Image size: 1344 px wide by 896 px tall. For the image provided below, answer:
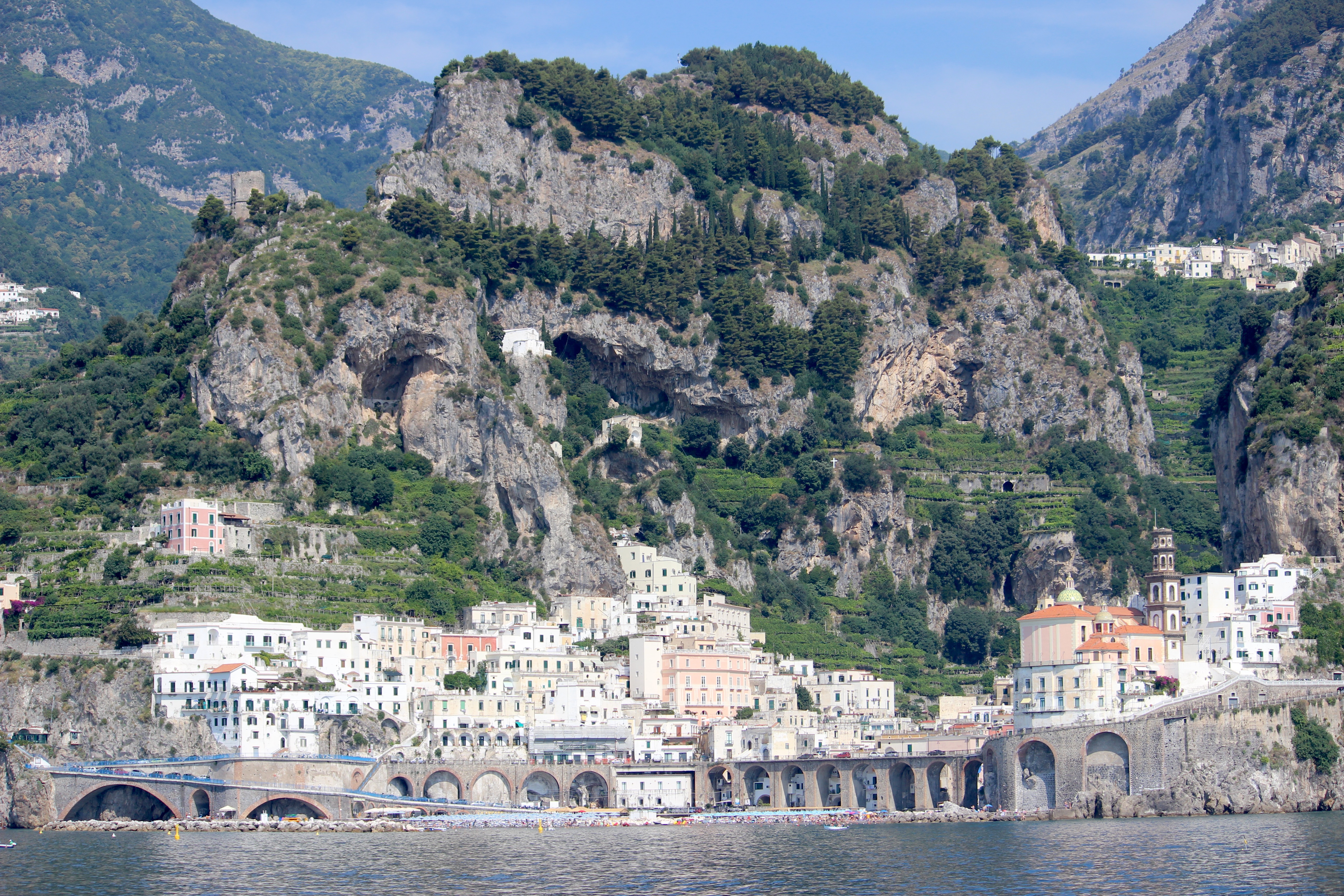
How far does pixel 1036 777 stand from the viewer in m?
99.5

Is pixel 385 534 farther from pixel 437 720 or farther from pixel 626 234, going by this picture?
pixel 626 234

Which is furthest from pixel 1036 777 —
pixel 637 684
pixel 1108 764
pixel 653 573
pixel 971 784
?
pixel 653 573

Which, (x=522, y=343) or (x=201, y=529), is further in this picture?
(x=522, y=343)

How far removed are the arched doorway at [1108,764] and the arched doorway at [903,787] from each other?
35.1 ft

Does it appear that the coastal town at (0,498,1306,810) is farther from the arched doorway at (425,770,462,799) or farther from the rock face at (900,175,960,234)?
the rock face at (900,175,960,234)

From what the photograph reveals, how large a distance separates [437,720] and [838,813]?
22.1m

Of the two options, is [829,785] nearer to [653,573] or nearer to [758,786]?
[758,786]

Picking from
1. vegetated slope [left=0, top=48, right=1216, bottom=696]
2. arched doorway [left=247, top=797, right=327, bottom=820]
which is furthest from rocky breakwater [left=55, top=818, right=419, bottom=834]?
vegetated slope [left=0, top=48, right=1216, bottom=696]

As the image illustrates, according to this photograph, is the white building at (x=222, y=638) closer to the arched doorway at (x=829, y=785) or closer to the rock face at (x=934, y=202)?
the arched doorway at (x=829, y=785)

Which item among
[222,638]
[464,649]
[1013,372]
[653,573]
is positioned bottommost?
[464,649]

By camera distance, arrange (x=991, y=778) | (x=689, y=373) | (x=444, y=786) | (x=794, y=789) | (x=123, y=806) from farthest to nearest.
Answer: (x=689, y=373) → (x=794, y=789) → (x=444, y=786) → (x=991, y=778) → (x=123, y=806)

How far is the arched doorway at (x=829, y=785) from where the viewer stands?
107 m

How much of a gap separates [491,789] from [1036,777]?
2801 centimetres

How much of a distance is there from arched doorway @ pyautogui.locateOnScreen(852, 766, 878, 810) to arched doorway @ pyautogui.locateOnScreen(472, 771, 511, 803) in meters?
18.4
